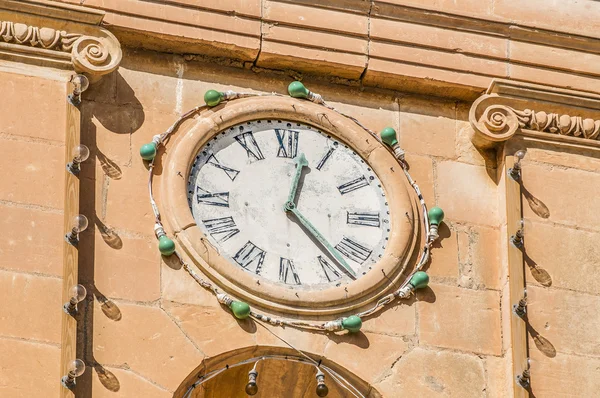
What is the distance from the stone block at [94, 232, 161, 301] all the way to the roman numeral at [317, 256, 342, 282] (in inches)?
31.2

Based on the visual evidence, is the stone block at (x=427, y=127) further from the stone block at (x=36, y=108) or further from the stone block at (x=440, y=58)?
the stone block at (x=36, y=108)

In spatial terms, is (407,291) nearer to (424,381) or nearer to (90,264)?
(424,381)

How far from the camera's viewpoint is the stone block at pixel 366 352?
11.9 m

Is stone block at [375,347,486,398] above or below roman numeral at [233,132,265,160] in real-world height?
below

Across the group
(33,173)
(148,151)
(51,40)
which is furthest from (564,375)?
(51,40)

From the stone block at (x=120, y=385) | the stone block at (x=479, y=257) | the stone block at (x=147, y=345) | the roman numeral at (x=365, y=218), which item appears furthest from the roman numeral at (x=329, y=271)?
the stone block at (x=120, y=385)

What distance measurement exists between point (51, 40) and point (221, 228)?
123 centimetres

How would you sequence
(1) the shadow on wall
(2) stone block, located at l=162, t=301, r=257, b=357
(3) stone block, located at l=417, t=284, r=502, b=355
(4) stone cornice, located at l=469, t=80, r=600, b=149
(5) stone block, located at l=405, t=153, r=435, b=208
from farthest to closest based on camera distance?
(4) stone cornice, located at l=469, t=80, r=600, b=149, (5) stone block, located at l=405, t=153, r=435, b=208, (3) stone block, located at l=417, t=284, r=502, b=355, (2) stone block, located at l=162, t=301, r=257, b=357, (1) the shadow on wall

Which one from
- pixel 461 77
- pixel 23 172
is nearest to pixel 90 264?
pixel 23 172

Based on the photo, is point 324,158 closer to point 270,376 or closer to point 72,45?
point 270,376

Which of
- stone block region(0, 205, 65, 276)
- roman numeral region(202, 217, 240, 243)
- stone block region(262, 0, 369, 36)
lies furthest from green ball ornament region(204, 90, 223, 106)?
stone block region(0, 205, 65, 276)

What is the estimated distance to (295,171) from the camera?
12.3 metres

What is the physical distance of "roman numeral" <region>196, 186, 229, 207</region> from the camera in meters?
12.1

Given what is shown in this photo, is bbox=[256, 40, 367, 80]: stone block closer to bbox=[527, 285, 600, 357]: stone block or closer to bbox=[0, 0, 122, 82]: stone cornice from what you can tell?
bbox=[0, 0, 122, 82]: stone cornice
